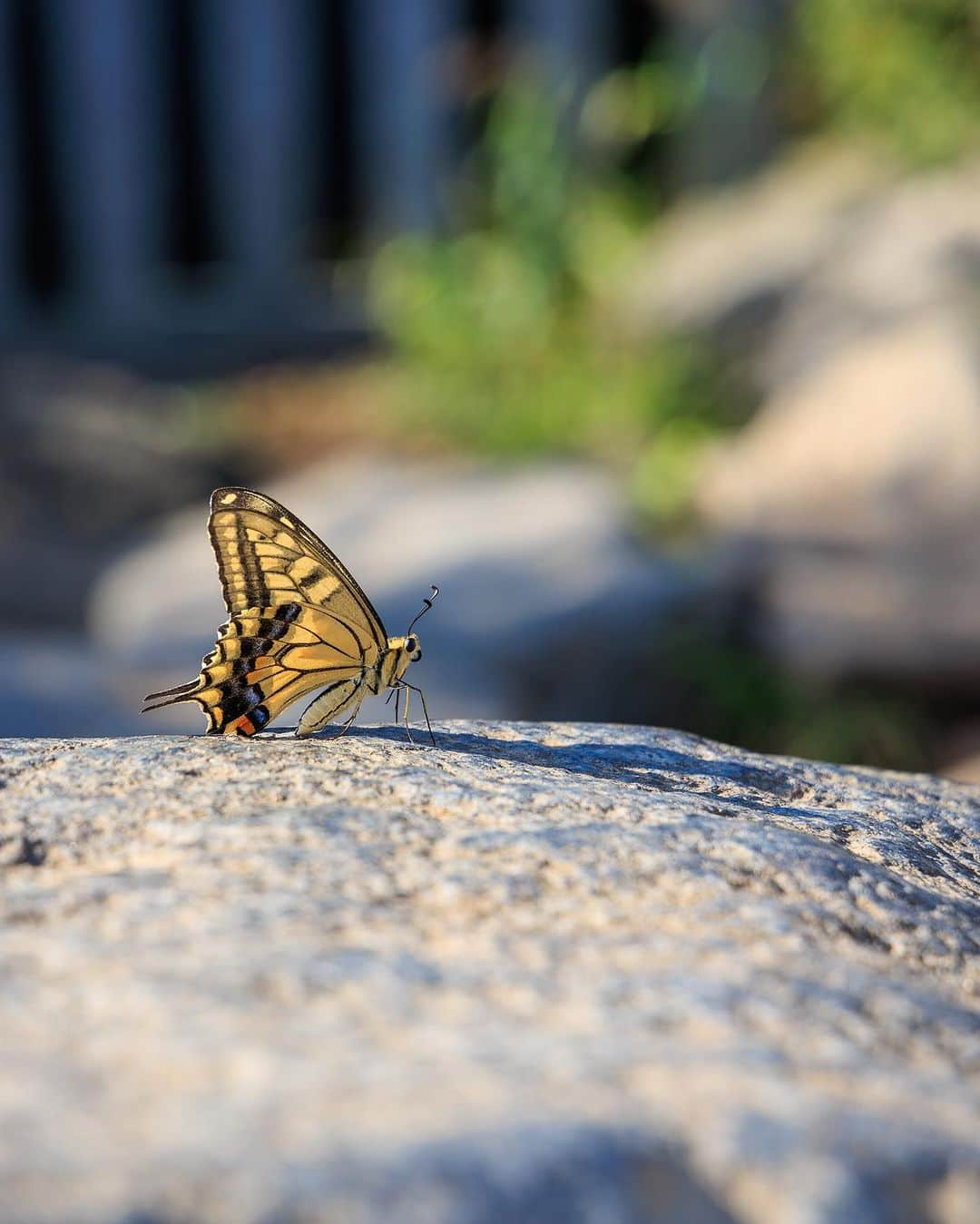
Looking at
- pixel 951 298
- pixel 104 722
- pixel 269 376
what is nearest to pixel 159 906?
pixel 104 722

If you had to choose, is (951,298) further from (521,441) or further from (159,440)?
(159,440)

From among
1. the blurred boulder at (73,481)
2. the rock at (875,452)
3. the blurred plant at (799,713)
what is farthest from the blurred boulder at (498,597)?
the blurred boulder at (73,481)

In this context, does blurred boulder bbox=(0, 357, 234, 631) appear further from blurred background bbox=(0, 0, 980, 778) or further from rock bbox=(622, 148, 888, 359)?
rock bbox=(622, 148, 888, 359)

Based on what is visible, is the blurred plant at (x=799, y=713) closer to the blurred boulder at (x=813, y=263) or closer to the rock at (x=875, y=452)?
the rock at (x=875, y=452)

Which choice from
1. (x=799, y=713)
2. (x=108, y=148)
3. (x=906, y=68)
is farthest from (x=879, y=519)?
(x=108, y=148)

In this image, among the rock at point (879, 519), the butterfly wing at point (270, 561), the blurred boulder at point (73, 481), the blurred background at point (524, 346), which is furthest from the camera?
the blurred boulder at point (73, 481)

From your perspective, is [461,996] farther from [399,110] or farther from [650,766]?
[399,110]

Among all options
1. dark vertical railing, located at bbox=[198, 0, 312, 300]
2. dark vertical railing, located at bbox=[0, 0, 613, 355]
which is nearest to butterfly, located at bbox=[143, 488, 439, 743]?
dark vertical railing, located at bbox=[0, 0, 613, 355]

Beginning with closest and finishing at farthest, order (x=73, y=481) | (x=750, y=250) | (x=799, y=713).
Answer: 1. (x=799, y=713)
2. (x=73, y=481)
3. (x=750, y=250)
